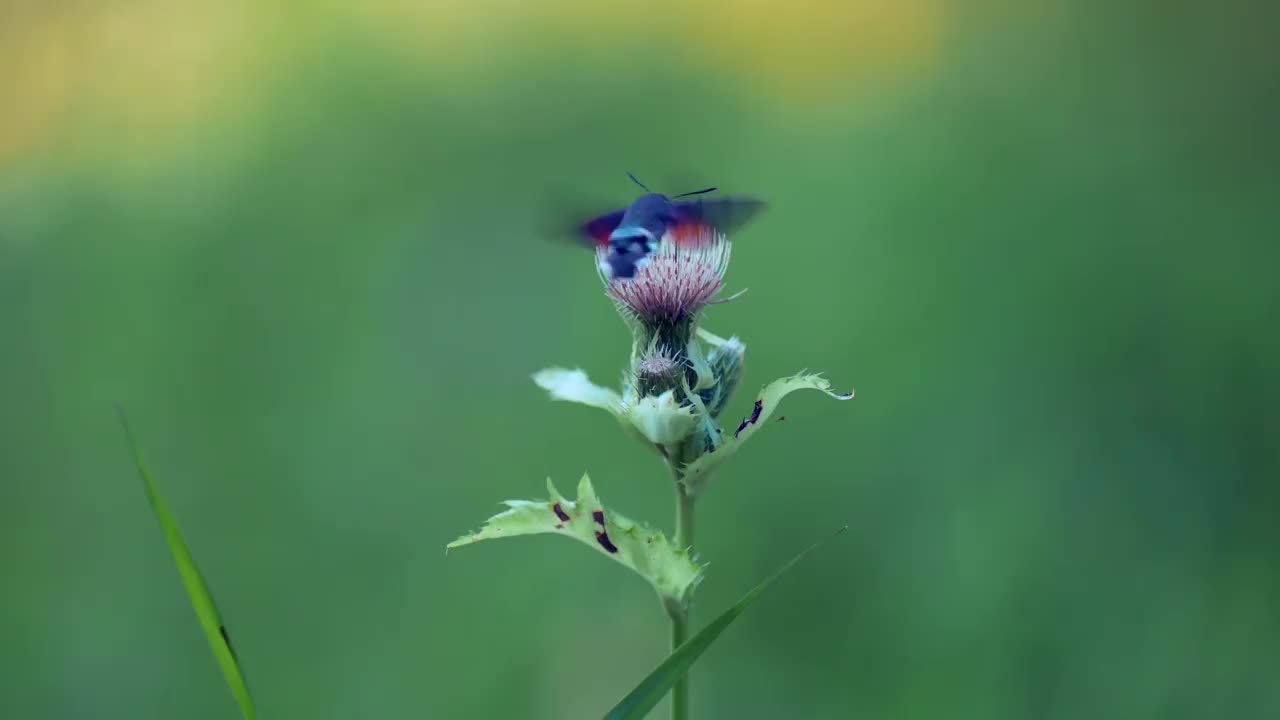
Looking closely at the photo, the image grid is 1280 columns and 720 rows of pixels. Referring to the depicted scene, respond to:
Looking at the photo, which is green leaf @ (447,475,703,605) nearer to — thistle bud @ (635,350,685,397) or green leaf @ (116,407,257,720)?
thistle bud @ (635,350,685,397)

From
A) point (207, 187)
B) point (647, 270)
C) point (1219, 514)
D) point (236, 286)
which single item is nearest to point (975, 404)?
point (1219, 514)

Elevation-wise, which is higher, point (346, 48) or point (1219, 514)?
point (346, 48)

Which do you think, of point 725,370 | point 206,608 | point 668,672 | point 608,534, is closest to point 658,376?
point 725,370

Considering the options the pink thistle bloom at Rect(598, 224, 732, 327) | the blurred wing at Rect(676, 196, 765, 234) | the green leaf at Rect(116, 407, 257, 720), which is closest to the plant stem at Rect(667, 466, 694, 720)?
the pink thistle bloom at Rect(598, 224, 732, 327)

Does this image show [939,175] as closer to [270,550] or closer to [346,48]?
[346,48]

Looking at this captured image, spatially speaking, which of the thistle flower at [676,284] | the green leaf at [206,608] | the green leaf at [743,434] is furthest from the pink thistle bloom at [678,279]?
the green leaf at [206,608]
